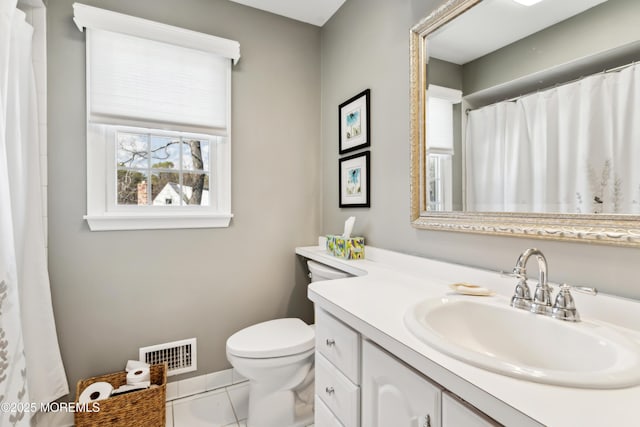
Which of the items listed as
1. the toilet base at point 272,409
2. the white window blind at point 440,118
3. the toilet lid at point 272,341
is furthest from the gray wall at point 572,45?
the toilet base at point 272,409

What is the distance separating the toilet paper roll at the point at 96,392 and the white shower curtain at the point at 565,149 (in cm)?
187

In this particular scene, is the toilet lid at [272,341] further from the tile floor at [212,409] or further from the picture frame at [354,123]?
the picture frame at [354,123]

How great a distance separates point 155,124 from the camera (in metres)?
1.71

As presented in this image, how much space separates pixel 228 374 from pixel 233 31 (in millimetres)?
2191

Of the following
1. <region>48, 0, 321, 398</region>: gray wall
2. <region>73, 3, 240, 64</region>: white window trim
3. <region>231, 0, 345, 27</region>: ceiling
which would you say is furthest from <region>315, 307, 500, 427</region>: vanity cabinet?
<region>231, 0, 345, 27</region>: ceiling

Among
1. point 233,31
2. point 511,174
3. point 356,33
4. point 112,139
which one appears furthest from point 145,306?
point 356,33

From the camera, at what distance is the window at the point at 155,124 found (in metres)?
1.59

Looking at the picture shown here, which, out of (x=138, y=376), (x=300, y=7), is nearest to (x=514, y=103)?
(x=300, y=7)

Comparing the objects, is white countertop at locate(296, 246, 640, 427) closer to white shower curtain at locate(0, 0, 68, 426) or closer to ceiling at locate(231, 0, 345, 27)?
white shower curtain at locate(0, 0, 68, 426)

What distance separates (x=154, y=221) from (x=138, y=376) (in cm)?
81

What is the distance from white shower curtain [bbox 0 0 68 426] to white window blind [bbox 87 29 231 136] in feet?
0.90

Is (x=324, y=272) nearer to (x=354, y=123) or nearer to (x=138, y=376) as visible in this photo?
(x=354, y=123)

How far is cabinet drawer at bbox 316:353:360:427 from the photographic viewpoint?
2.94ft

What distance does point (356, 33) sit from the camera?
5.99 ft
